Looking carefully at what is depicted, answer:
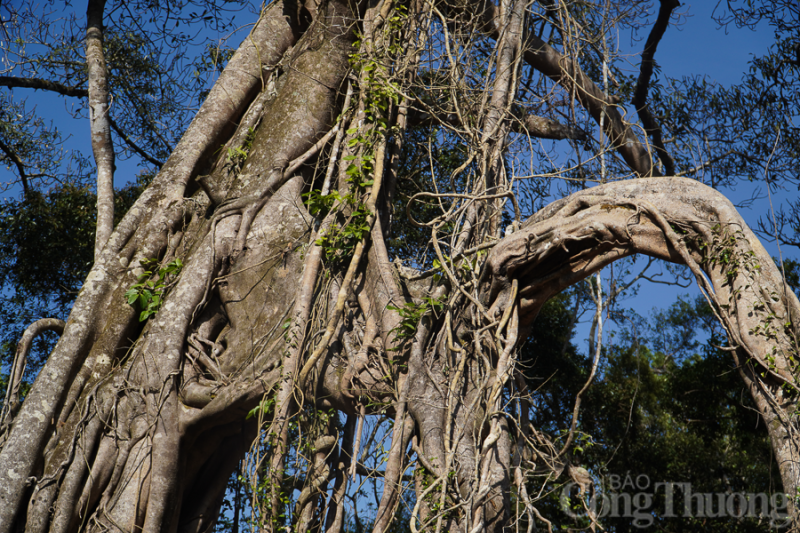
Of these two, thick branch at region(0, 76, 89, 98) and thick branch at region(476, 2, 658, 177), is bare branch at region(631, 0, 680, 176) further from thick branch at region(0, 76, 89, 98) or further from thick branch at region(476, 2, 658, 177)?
thick branch at region(0, 76, 89, 98)

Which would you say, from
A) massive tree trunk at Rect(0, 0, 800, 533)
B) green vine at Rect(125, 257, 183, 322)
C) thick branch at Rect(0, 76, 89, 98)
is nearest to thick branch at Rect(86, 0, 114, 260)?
thick branch at Rect(0, 76, 89, 98)

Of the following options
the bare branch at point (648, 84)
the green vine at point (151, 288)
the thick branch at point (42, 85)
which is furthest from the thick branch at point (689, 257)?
the thick branch at point (42, 85)

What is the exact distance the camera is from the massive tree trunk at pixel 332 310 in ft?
14.0

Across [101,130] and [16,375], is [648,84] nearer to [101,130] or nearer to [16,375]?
[101,130]

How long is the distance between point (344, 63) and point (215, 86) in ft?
4.44

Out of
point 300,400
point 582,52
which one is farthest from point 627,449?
point 300,400

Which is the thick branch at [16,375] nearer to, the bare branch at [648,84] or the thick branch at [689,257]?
the thick branch at [689,257]

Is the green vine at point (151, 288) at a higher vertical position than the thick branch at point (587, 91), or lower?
lower

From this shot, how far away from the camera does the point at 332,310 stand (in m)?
5.25

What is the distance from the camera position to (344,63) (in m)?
6.56

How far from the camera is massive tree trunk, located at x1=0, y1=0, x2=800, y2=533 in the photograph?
168 inches

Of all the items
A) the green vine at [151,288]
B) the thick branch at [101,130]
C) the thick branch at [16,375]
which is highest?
the thick branch at [101,130]

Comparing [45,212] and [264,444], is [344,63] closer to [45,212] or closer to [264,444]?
[264,444]

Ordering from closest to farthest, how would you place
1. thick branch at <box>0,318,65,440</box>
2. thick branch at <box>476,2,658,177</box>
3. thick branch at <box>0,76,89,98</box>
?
thick branch at <box>0,318,65,440</box> < thick branch at <box>476,2,658,177</box> < thick branch at <box>0,76,89,98</box>
